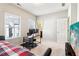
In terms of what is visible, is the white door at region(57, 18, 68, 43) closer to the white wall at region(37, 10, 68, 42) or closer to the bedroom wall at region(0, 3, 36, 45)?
the white wall at region(37, 10, 68, 42)

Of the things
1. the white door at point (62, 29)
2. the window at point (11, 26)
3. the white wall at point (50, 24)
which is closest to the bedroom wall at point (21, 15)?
the window at point (11, 26)

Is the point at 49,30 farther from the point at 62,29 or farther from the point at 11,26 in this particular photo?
the point at 11,26

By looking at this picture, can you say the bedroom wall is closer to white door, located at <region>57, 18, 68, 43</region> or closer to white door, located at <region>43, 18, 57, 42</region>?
white door, located at <region>43, 18, 57, 42</region>

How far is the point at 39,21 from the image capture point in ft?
5.76

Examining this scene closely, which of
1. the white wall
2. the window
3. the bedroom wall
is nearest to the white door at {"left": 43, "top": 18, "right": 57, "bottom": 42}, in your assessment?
the white wall

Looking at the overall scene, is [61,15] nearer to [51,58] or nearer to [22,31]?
[22,31]

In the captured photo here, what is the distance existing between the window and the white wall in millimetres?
449

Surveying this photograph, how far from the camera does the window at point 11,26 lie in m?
1.54

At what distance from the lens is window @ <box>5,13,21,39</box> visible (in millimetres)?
1542

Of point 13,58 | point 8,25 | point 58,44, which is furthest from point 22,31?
point 13,58

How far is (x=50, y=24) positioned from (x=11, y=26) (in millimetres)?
783

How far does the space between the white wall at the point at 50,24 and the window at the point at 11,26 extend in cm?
45

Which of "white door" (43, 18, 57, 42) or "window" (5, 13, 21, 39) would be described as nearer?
"window" (5, 13, 21, 39)

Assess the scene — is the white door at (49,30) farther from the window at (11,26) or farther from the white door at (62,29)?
the window at (11,26)
